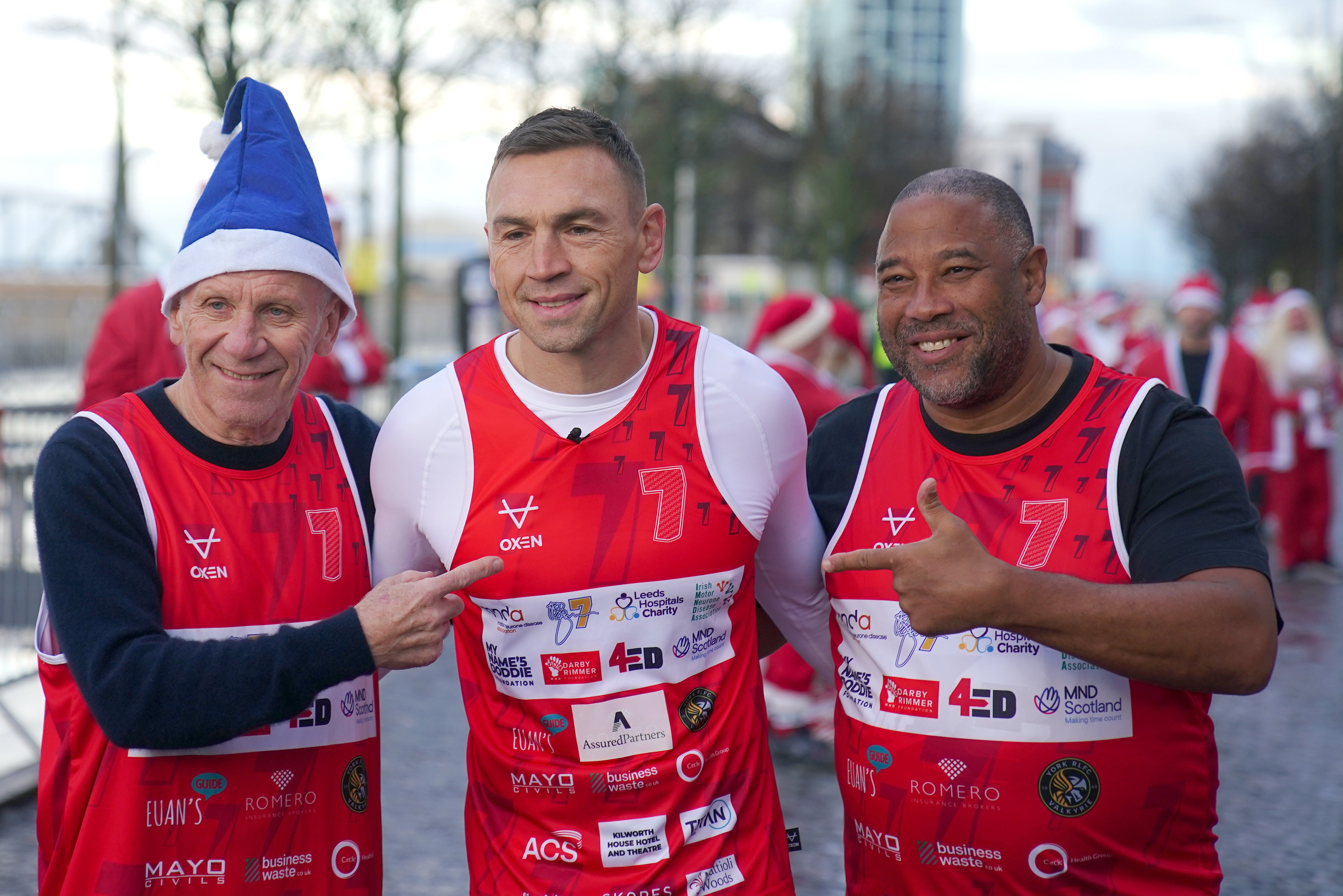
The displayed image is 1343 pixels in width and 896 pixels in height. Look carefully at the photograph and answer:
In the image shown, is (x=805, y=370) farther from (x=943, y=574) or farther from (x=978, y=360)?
(x=943, y=574)

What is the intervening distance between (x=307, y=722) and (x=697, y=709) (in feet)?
2.52

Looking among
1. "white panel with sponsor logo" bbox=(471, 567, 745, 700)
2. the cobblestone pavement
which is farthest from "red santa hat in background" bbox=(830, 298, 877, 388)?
"white panel with sponsor logo" bbox=(471, 567, 745, 700)

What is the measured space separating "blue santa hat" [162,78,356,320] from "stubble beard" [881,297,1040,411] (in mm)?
1188

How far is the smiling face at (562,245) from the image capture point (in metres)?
2.61

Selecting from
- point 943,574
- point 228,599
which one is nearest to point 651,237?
point 943,574

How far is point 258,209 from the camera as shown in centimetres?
263

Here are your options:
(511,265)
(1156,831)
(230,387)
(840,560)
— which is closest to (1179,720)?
(1156,831)

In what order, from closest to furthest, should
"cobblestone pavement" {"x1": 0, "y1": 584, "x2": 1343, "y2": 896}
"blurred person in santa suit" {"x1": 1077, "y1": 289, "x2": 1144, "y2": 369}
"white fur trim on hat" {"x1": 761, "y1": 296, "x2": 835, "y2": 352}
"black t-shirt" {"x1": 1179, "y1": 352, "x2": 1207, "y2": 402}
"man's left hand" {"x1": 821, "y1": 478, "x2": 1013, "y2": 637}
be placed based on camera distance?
1. "man's left hand" {"x1": 821, "y1": 478, "x2": 1013, "y2": 637}
2. "cobblestone pavement" {"x1": 0, "y1": 584, "x2": 1343, "y2": 896}
3. "white fur trim on hat" {"x1": 761, "y1": 296, "x2": 835, "y2": 352}
4. "black t-shirt" {"x1": 1179, "y1": 352, "x2": 1207, "y2": 402}
5. "blurred person in santa suit" {"x1": 1077, "y1": 289, "x2": 1144, "y2": 369}

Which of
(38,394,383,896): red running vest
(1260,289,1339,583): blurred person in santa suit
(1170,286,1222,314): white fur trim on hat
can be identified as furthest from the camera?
(1260,289,1339,583): blurred person in santa suit

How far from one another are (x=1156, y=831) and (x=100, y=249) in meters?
21.0

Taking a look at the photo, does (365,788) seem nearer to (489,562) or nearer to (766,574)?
(489,562)

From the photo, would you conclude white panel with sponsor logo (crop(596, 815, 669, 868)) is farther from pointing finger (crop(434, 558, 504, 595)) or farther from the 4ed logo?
pointing finger (crop(434, 558, 504, 595))

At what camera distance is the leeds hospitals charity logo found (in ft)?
8.18

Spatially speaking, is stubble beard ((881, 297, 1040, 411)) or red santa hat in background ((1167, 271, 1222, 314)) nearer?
stubble beard ((881, 297, 1040, 411))
